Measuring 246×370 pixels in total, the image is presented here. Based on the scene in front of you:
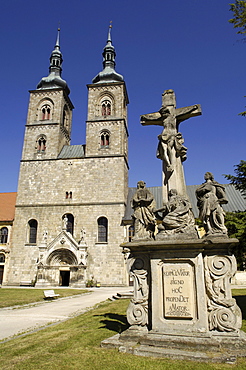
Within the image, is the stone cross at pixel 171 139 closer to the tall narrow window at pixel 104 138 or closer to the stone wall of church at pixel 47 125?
the tall narrow window at pixel 104 138

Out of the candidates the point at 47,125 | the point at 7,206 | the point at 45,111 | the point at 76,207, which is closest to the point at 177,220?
the point at 76,207

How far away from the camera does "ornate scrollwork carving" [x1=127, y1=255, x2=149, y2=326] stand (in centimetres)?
580

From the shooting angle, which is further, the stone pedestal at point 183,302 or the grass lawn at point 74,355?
the stone pedestal at point 183,302

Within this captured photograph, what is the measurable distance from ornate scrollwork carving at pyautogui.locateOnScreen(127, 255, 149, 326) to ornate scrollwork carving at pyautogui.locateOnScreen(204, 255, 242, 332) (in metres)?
→ 1.26

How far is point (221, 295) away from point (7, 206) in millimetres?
32949

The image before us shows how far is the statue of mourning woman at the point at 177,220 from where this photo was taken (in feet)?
19.7

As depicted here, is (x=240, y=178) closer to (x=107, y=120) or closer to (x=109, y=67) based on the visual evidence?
(x=107, y=120)

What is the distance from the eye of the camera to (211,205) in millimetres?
6109

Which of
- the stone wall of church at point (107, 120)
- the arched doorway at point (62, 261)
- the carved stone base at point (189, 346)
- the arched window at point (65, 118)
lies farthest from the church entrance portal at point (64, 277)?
the carved stone base at point (189, 346)

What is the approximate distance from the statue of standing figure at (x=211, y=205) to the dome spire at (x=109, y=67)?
3251cm

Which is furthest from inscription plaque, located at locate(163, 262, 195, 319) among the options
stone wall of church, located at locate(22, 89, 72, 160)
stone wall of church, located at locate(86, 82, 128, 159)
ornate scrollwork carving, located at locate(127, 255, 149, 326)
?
stone wall of church, located at locate(22, 89, 72, 160)

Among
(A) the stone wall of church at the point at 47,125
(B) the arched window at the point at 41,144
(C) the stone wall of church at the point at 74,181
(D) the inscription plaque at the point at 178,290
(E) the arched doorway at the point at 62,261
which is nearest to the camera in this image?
(D) the inscription plaque at the point at 178,290

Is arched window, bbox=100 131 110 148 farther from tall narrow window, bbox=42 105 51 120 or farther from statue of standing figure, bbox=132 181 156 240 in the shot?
statue of standing figure, bbox=132 181 156 240

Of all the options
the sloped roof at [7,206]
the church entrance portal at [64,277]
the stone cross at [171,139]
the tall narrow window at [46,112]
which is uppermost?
the tall narrow window at [46,112]
